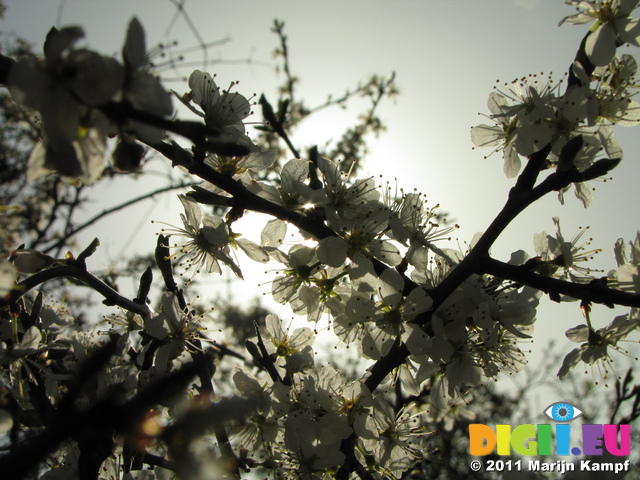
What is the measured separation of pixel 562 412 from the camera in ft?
9.78

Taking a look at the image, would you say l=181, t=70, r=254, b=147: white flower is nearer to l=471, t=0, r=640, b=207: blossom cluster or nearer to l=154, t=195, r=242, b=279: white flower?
l=154, t=195, r=242, b=279: white flower

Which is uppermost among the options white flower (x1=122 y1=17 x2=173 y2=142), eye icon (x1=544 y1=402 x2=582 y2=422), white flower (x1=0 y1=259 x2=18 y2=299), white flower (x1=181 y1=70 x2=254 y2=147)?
white flower (x1=181 y1=70 x2=254 y2=147)

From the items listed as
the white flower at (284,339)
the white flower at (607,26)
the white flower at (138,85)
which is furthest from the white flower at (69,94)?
the white flower at (607,26)

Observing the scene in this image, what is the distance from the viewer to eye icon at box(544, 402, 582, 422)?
115 inches

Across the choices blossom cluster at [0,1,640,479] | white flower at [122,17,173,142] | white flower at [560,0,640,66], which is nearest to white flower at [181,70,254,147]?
blossom cluster at [0,1,640,479]

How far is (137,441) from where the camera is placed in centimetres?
70

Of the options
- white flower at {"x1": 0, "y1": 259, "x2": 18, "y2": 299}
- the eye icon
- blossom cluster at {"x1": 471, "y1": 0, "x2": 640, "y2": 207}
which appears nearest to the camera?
white flower at {"x1": 0, "y1": 259, "x2": 18, "y2": 299}

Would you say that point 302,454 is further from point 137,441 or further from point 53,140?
point 53,140

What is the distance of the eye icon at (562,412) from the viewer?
2.91m

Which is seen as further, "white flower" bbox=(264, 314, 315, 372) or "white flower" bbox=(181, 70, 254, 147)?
"white flower" bbox=(264, 314, 315, 372)

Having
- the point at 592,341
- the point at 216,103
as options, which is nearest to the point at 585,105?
the point at 592,341

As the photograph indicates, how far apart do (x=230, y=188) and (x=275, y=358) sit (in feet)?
3.06

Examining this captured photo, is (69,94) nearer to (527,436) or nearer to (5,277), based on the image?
(5,277)

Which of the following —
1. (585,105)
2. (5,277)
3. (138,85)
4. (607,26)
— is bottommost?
(5,277)
